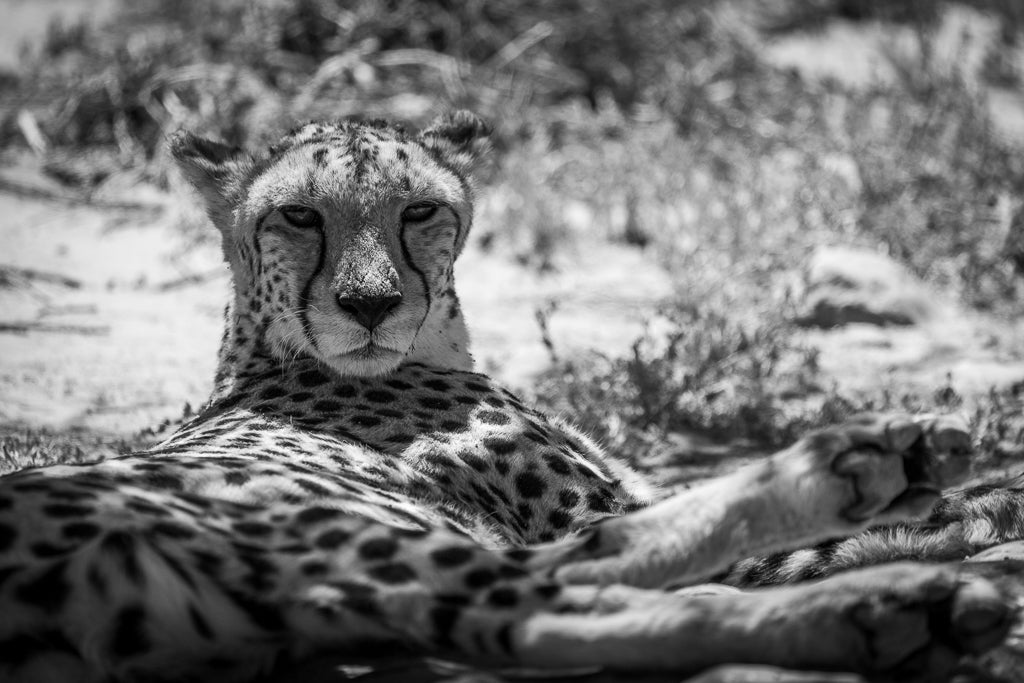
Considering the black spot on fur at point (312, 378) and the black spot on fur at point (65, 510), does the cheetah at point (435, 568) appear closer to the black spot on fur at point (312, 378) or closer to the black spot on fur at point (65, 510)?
the black spot on fur at point (65, 510)

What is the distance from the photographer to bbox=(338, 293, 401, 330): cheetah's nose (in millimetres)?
3855

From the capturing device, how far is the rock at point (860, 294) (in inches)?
264

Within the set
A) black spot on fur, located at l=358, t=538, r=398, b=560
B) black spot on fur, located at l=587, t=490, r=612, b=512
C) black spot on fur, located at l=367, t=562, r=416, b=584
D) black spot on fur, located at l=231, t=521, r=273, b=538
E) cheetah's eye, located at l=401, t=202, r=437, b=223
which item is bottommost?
black spot on fur, located at l=587, t=490, r=612, b=512

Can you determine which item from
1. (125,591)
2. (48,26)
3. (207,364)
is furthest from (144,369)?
(48,26)

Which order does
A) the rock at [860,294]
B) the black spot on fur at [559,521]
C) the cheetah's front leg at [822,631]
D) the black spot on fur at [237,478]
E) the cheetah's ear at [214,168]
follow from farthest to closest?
the rock at [860,294] < the cheetah's ear at [214,168] < the black spot on fur at [559,521] < the black spot on fur at [237,478] < the cheetah's front leg at [822,631]

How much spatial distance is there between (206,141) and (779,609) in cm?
301

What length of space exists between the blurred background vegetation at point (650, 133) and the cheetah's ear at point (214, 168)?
187 centimetres

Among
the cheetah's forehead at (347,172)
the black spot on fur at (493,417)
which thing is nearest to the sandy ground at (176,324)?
the cheetah's forehead at (347,172)

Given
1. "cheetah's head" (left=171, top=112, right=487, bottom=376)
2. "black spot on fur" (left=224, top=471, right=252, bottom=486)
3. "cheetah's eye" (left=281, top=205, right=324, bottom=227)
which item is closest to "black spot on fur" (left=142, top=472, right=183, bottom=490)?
"black spot on fur" (left=224, top=471, right=252, bottom=486)

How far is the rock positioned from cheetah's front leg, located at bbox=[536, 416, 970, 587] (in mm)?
4078

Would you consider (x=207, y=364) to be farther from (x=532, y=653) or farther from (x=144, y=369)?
(x=532, y=653)

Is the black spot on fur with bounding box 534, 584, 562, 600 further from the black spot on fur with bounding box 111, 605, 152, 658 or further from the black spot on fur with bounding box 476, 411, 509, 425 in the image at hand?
the black spot on fur with bounding box 476, 411, 509, 425

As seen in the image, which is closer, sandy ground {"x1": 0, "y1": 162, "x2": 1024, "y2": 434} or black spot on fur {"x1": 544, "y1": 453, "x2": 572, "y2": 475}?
black spot on fur {"x1": 544, "y1": 453, "x2": 572, "y2": 475}

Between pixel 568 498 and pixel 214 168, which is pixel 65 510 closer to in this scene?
pixel 568 498
